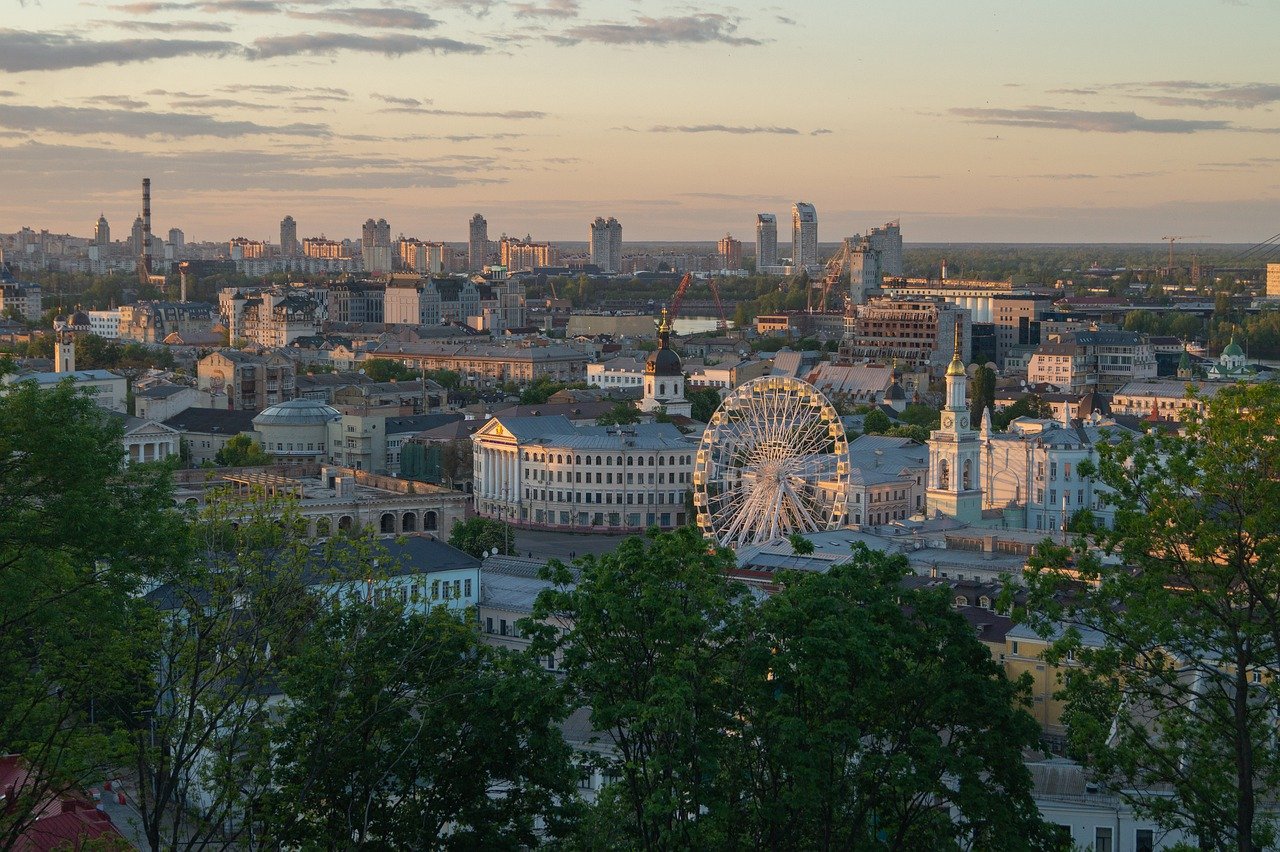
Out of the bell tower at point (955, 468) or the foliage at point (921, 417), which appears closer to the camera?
the bell tower at point (955, 468)

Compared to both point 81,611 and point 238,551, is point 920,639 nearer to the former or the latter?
point 238,551

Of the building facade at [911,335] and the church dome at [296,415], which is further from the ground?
the building facade at [911,335]

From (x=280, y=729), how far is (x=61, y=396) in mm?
5667

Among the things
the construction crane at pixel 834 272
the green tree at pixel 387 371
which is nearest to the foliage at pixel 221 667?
the green tree at pixel 387 371

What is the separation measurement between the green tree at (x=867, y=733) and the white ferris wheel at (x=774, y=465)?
28991mm

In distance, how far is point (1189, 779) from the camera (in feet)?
53.6

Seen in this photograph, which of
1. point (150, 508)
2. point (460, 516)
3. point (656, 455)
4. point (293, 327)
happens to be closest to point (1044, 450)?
point (656, 455)

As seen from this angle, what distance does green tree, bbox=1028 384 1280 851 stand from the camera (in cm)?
1606

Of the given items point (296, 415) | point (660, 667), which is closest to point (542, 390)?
point (296, 415)

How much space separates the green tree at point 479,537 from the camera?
47625 mm

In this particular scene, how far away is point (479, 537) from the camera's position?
4888cm

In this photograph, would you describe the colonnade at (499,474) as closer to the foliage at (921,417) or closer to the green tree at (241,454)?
the green tree at (241,454)

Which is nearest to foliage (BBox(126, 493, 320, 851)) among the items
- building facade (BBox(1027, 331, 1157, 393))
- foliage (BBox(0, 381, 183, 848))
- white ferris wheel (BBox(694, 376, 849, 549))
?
foliage (BBox(0, 381, 183, 848))

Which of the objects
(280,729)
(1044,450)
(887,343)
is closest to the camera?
(280,729)
